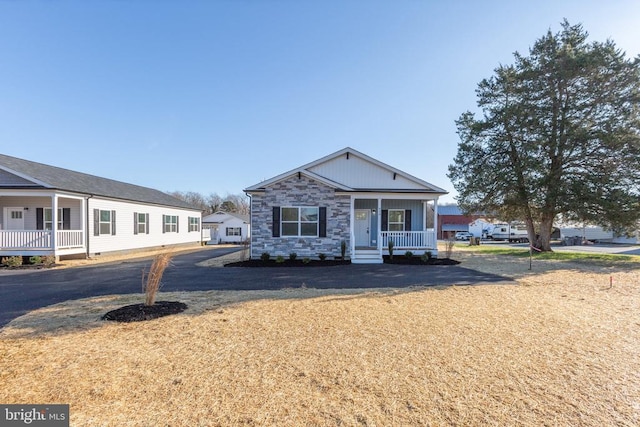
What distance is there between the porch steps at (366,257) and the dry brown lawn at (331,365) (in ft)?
23.9

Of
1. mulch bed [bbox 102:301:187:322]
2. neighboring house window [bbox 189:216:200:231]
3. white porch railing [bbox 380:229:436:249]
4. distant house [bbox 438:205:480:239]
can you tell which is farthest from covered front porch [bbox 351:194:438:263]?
distant house [bbox 438:205:480:239]

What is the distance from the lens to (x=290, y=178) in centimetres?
1399

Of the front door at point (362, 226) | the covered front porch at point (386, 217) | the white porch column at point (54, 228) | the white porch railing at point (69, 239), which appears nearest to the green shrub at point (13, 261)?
the white porch column at point (54, 228)

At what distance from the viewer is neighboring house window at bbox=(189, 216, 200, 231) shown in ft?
89.1

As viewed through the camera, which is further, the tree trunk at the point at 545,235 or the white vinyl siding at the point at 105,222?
the tree trunk at the point at 545,235

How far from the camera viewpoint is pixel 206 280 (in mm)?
9594

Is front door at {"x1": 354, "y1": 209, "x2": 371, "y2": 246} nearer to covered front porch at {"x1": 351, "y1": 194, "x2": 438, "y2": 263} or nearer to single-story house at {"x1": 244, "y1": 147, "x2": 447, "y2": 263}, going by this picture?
covered front porch at {"x1": 351, "y1": 194, "x2": 438, "y2": 263}

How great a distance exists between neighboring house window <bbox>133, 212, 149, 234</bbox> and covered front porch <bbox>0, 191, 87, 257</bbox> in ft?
11.8

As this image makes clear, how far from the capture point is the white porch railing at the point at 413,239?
14.9 metres

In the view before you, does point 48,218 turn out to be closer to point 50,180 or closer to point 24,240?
point 24,240

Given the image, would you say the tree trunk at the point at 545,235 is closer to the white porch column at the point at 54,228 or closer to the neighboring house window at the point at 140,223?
the neighboring house window at the point at 140,223

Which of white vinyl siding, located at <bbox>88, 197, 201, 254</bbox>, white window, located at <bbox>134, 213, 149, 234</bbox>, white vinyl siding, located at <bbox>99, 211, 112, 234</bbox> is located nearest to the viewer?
white vinyl siding, located at <bbox>88, 197, 201, 254</bbox>

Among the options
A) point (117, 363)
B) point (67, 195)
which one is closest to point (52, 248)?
point (67, 195)

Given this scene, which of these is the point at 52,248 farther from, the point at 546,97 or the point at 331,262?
the point at 546,97
